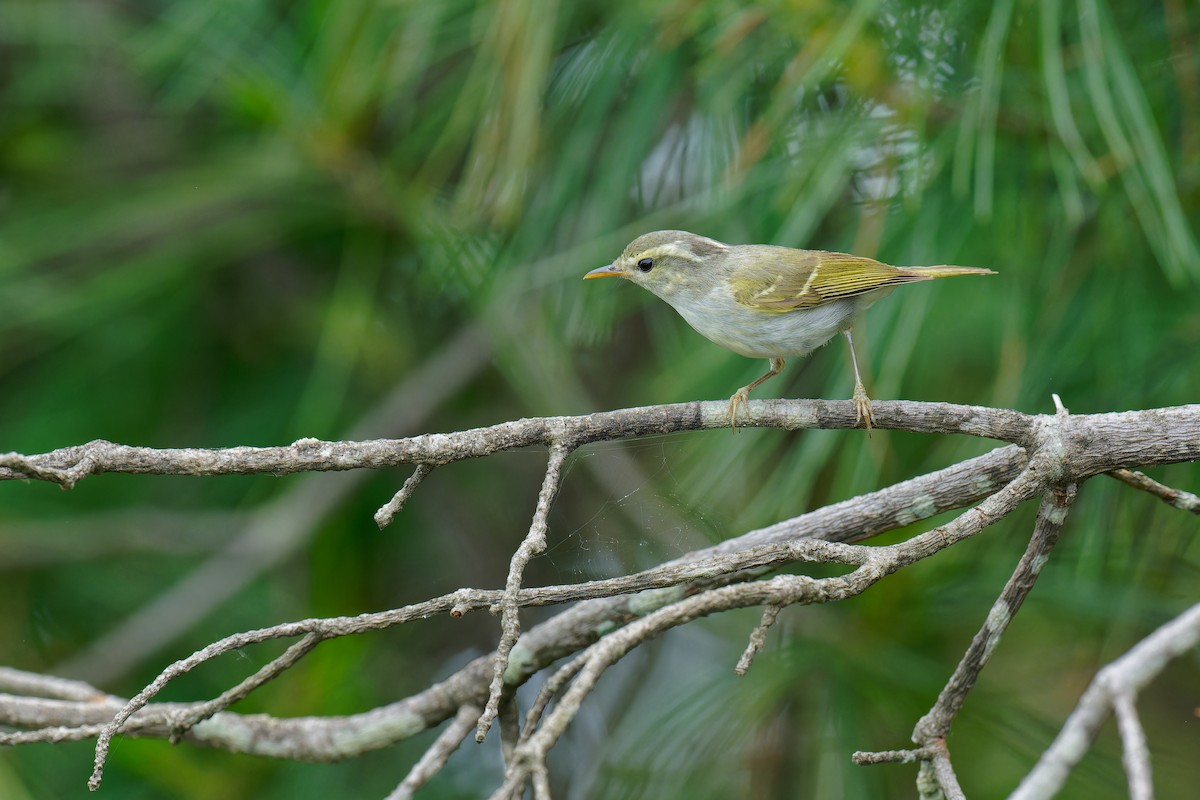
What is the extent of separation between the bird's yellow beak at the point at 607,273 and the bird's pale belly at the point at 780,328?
16 cm

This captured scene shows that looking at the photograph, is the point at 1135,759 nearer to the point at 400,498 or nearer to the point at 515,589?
the point at 515,589

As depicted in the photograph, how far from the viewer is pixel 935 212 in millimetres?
1466

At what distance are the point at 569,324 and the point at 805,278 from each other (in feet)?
1.28

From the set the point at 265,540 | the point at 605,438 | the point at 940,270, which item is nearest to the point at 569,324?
the point at 940,270

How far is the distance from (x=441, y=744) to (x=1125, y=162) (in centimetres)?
94

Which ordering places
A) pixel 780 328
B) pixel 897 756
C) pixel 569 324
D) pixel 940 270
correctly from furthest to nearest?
pixel 569 324, pixel 780 328, pixel 940 270, pixel 897 756

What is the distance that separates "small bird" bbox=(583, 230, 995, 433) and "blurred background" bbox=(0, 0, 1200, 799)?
43mm

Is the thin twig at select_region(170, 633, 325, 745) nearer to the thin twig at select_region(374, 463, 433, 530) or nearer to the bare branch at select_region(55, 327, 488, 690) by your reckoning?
the thin twig at select_region(374, 463, 433, 530)

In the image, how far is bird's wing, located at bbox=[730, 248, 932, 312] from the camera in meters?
1.53

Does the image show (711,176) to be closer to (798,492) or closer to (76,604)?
(798,492)

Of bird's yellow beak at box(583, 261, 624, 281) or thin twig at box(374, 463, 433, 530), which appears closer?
thin twig at box(374, 463, 433, 530)

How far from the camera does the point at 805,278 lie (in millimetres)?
1687

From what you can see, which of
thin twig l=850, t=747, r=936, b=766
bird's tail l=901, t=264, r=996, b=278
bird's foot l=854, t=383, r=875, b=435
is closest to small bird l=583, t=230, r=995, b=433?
bird's tail l=901, t=264, r=996, b=278

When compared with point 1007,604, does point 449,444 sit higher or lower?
higher
